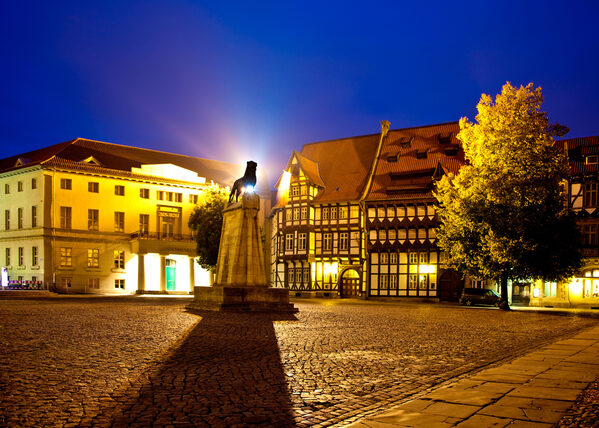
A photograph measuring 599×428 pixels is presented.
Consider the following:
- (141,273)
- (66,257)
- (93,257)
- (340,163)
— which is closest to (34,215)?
(66,257)

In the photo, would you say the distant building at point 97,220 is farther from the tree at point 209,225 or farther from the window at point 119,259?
the tree at point 209,225

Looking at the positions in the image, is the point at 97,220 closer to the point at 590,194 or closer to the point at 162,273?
the point at 162,273

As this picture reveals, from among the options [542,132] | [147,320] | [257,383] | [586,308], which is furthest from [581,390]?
[586,308]

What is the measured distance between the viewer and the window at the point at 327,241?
5579 centimetres

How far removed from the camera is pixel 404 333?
60.9 feet

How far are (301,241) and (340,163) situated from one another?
9.39 m

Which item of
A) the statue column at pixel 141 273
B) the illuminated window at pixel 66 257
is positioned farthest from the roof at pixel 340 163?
the illuminated window at pixel 66 257

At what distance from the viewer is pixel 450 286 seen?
167 feet

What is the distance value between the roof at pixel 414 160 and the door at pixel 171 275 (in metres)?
24.9

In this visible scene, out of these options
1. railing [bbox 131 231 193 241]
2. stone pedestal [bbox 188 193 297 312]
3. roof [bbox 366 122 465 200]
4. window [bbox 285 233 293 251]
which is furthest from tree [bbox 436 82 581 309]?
railing [bbox 131 231 193 241]

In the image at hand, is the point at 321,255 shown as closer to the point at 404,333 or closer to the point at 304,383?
the point at 404,333

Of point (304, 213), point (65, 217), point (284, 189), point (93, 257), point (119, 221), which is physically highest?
point (284, 189)

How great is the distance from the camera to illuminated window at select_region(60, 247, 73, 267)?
5644cm

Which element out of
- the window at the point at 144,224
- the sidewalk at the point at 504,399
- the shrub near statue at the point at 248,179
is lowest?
the sidewalk at the point at 504,399
